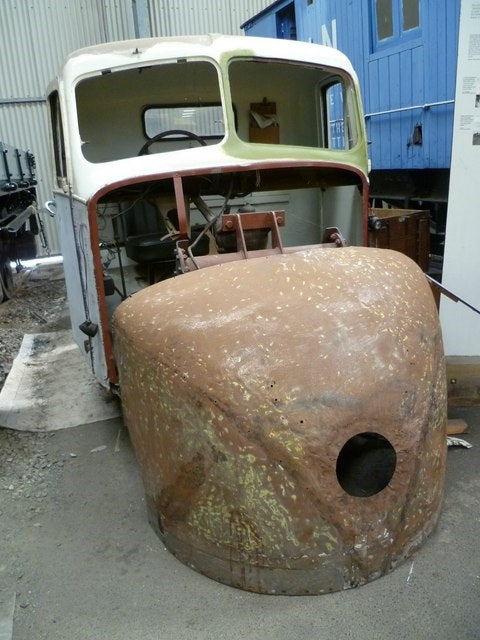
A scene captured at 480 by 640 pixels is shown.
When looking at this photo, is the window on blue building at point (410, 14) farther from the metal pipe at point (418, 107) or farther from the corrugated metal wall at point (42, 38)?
the corrugated metal wall at point (42, 38)

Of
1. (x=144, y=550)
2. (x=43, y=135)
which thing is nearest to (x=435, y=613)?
(x=144, y=550)

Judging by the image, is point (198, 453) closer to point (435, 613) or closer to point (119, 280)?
point (435, 613)

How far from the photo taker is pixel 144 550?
253 centimetres

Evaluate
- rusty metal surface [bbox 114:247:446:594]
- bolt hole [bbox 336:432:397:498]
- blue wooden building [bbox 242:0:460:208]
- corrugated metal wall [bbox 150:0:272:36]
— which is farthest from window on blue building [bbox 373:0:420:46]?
corrugated metal wall [bbox 150:0:272:36]

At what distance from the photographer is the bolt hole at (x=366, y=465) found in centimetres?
205

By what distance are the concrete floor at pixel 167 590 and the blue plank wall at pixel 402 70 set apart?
4.00 meters

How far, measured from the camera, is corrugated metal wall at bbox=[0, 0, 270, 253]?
10.5m

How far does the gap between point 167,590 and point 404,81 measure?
5765mm

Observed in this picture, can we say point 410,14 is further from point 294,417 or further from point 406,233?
point 294,417

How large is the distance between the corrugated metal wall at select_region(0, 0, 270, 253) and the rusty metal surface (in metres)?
9.62

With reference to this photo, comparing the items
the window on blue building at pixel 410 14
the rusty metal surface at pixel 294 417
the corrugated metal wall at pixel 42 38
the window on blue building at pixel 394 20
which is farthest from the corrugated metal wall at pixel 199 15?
the rusty metal surface at pixel 294 417

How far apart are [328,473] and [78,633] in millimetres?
1111

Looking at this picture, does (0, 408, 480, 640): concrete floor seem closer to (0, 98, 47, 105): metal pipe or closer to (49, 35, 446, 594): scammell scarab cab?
(49, 35, 446, 594): scammell scarab cab

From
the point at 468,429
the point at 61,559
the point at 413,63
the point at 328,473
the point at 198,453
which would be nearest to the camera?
the point at 328,473
